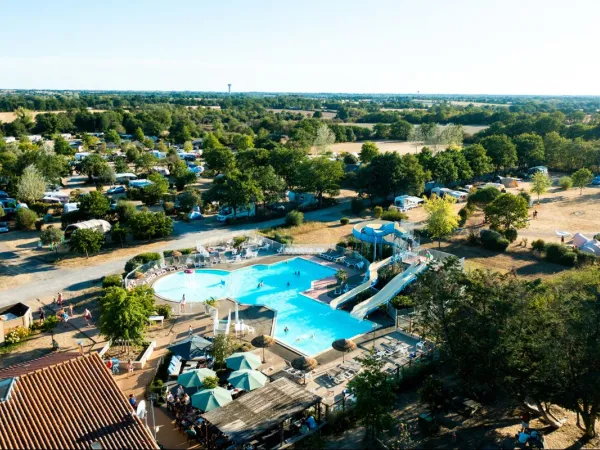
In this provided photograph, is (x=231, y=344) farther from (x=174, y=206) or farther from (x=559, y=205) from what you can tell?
(x=559, y=205)

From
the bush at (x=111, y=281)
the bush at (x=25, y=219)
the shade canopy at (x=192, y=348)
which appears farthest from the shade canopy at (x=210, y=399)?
the bush at (x=25, y=219)

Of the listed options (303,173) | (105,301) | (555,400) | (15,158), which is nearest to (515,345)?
(555,400)

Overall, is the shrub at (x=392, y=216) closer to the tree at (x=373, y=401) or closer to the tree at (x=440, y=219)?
the tree at (x=440, y=219)

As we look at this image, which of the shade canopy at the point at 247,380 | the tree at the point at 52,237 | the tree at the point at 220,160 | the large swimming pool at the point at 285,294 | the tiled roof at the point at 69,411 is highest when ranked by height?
the tree at the point at 220,160

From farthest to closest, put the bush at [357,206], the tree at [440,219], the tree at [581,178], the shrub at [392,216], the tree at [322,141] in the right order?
the tree at [322,141] → the tree at [581,178] → the bush at [357,206] → the shrub at [392,216] → the tree at [440,219]

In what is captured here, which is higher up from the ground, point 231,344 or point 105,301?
point 105,301

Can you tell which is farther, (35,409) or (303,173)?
(303,173)

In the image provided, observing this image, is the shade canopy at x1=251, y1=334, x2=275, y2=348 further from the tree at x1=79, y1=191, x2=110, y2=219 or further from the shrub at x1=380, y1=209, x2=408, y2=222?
the tree at x1=79, y1=191, x2=110, y2=219
